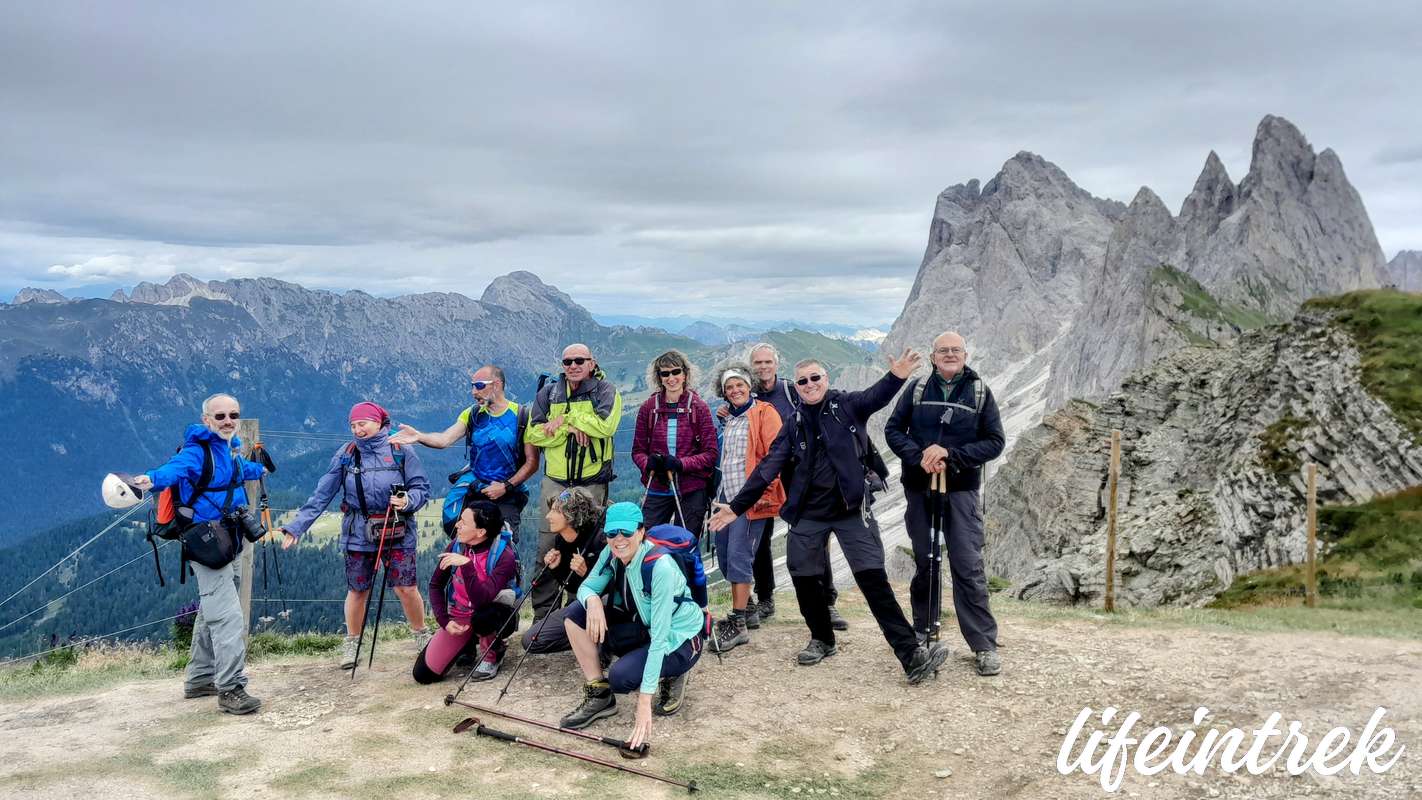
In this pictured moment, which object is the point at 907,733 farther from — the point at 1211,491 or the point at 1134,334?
the point at 1134,334

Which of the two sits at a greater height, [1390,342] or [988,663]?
[1390,342]

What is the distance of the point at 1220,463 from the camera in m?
33.2

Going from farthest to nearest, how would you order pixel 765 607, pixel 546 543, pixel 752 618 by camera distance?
1. pixel 765 607
2. pixel 752 618
3. pixel 546 543

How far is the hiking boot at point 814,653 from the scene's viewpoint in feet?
37.6

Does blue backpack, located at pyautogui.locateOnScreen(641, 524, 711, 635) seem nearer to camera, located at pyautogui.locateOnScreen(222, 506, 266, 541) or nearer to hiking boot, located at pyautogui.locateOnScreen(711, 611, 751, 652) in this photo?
hiking boot, located at pyautogui.locateOnScreen(711, 611, 751, 652)

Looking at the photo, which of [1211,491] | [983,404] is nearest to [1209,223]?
[1211,491]

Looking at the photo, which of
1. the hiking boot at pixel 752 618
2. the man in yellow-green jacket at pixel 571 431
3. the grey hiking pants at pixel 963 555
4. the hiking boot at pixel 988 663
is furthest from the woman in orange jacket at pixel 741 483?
the hiking boot at pixel 988 663

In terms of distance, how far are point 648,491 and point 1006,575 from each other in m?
55.6

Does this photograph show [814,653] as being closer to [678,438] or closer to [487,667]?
[678,438]

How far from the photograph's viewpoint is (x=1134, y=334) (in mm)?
133000

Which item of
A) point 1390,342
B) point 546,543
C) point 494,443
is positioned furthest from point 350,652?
point 1390,342

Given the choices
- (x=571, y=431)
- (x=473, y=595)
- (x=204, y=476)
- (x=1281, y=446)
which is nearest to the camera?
(x=204, y=476)

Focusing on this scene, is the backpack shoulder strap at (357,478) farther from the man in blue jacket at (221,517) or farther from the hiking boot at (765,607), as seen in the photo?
the hiking boot at (765,607)

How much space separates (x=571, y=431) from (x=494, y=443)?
1.18 m
